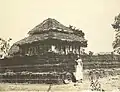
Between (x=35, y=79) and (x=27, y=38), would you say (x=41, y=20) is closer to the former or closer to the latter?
(x=27, y=38)

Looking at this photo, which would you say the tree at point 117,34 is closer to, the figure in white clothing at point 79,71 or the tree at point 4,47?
the figure in white clothing at point 79,71

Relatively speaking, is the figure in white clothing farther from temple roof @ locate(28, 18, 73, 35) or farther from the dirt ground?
temple roof @ locate(28, 18, 73, 35)

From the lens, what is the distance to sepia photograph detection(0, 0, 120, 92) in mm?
2422

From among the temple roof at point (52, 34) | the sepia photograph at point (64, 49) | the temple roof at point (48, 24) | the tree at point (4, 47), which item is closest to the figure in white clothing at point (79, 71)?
the sepia photograph at point (64, 49)

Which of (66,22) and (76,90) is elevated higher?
(66,22)

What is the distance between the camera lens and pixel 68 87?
236cm

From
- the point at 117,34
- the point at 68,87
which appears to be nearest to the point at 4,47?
the point at 68,87

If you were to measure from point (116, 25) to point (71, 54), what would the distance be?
0.40 m

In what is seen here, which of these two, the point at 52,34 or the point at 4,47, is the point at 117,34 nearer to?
the point at 52,34

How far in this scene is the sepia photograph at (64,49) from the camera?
242 cm

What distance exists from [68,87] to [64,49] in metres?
0.37

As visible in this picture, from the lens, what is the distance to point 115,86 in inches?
93.9

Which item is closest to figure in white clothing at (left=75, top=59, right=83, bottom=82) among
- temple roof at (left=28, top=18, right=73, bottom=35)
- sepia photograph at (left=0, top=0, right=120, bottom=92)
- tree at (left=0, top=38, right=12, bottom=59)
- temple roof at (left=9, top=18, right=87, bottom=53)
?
sepia photograph at (left=0, top=0, right=120, bottom=92)

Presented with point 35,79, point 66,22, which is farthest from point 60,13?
point 35,79
